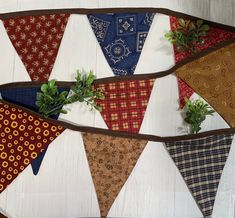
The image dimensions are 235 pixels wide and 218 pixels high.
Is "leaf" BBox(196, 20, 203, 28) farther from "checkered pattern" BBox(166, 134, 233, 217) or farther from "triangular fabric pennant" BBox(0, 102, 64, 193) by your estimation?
"triangular fabric pennant" BBox(0, 102, 64, 193)

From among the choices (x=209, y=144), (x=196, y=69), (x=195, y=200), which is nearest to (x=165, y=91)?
(x=196, y=69)

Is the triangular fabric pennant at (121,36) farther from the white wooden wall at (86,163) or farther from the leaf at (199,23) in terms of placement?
the leaf at (199,23)

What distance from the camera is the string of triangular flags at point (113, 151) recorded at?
57.5 inches

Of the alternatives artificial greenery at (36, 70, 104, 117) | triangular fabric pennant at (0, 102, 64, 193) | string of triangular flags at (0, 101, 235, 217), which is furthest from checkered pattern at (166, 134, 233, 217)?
triangular fabric pennant at (0, 102, 64, 193)

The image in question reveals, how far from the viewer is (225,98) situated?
1.52 metres

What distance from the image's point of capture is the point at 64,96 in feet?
4.84

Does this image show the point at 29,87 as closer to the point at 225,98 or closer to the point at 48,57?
the point at 48,57

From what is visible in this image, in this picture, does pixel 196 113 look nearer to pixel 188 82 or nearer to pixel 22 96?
pixel 188 82

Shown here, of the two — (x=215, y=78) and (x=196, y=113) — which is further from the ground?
(x=215, y=78)

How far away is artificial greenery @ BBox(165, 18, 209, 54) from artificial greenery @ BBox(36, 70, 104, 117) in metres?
Result: 0.34

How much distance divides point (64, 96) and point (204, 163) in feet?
1.85

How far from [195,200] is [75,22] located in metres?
→ 0.80

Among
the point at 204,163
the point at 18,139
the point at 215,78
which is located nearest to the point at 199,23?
the point at 215,78

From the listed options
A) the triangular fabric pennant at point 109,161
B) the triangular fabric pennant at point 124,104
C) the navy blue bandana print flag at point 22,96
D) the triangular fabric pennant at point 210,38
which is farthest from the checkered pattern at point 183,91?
the navy blue bandana print flag at point 22,96
